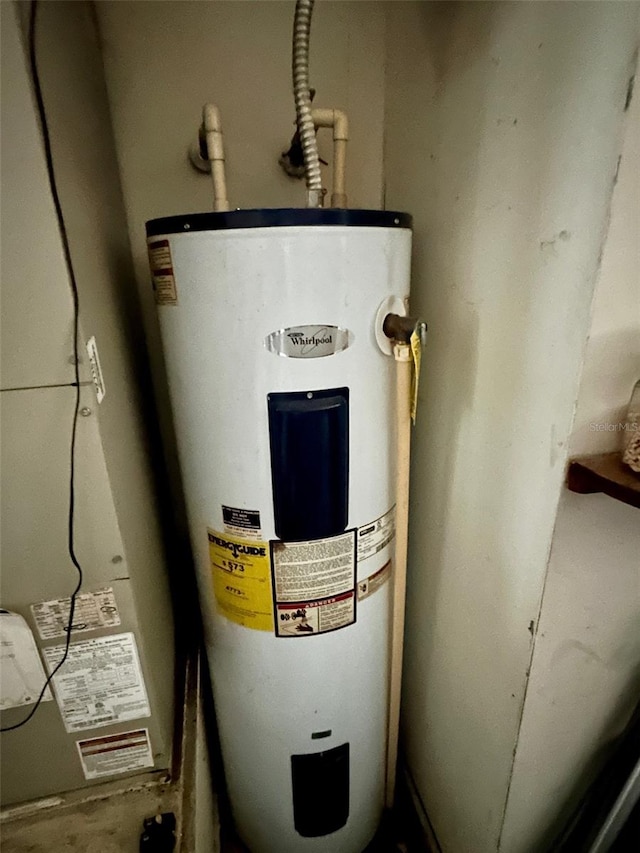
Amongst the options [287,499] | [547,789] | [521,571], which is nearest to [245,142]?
[287,499]

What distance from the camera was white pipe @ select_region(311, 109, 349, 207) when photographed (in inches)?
31.6

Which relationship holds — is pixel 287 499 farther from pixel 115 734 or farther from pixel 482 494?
pixel 115 734

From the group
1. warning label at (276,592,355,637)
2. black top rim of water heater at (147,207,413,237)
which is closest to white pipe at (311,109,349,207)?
black top rim of water heater at (147,207,413,237)

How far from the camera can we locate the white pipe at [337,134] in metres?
0.80

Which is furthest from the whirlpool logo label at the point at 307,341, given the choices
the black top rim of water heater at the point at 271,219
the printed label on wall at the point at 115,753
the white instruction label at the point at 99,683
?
the printed label on wall at the point at 115,753

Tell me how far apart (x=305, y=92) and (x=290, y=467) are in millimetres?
524

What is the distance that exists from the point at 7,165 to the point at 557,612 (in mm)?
893

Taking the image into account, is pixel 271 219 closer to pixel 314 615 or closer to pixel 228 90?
pixel 228 90

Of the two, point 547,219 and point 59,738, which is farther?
point 59,738

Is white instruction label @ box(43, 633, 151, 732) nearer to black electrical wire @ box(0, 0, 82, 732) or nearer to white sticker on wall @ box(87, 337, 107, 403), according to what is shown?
black electrical wire @ box(0, 0, 82, 732)

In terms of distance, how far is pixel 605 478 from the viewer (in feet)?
1.79

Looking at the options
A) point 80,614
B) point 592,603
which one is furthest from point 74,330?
point 592,603

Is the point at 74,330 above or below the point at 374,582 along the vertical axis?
above

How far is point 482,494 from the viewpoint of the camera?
2.58ft
